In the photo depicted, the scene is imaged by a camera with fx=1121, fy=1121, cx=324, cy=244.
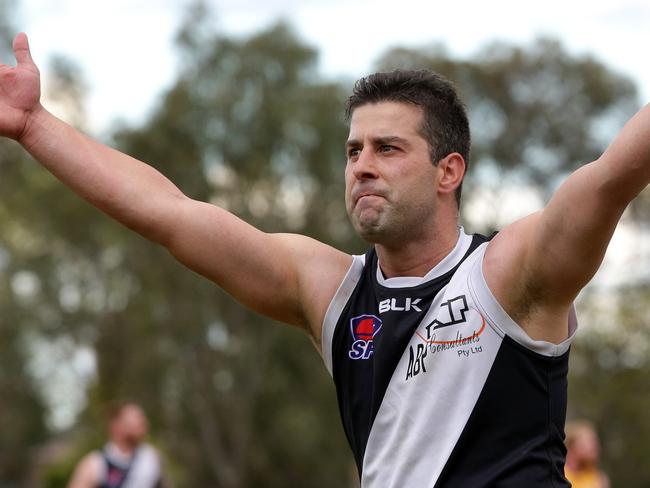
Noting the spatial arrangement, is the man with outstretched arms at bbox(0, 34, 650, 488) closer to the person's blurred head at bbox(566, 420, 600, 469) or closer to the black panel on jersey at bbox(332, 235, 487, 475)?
the black panel on jersey at bbox(332, 235, 487, 475)

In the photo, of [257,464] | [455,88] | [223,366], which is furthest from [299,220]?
[455,88]

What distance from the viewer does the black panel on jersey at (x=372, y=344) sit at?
4.03 m

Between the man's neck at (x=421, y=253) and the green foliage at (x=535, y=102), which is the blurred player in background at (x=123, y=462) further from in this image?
the green foliage at (x=535, y=102)

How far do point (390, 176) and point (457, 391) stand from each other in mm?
838

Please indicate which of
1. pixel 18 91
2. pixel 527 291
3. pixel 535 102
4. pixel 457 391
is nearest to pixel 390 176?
pixel 527 291

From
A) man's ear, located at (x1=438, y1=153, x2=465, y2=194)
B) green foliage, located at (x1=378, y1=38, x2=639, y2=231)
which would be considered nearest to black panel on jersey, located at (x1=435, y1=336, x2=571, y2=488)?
man's ear, located at (x1=438, y1=153, x2=465, y2=194)

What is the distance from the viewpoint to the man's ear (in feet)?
14.2

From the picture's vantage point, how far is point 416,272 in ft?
13.9

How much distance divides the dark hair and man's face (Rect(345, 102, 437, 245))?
37 mm

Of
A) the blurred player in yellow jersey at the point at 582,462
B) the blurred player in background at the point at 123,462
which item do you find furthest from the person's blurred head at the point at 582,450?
the blurred player in background at the point at 123,462

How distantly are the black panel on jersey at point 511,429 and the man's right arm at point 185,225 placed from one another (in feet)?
2.70

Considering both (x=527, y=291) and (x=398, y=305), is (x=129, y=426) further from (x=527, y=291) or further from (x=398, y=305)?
(x=527, y=291)

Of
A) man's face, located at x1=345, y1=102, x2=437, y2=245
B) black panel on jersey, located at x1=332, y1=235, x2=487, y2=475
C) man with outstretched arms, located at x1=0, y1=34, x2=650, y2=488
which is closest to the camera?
man with outstretched arms, located at x1=0, y1=34, x2=650, y2=488

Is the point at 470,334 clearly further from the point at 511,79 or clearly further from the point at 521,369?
the point at 511,79
